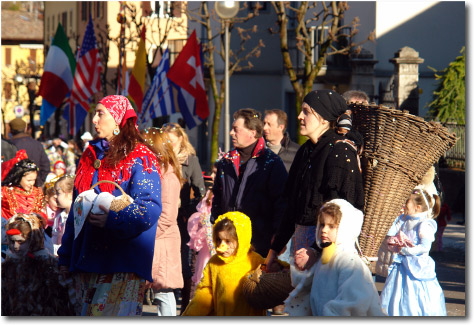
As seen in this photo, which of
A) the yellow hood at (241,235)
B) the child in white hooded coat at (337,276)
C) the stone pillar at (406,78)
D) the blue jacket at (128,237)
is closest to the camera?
the child in white hooded coat at (337,276)

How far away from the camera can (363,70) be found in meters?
29.4

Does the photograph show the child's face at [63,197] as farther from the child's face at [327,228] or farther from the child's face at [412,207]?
the child's face at [327,228]

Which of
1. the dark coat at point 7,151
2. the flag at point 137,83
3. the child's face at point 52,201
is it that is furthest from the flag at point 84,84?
the child's face at point 52,201

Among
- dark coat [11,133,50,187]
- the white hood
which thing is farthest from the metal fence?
the white hood

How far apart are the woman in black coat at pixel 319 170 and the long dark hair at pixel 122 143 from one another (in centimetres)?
98

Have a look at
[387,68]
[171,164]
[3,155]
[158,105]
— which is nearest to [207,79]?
[387,68]

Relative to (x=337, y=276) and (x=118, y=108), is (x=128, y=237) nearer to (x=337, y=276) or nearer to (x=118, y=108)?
(x=118, y=108)

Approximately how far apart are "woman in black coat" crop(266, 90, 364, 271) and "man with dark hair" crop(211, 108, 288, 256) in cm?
114

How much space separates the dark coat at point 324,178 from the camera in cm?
500

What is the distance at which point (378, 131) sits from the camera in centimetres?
539

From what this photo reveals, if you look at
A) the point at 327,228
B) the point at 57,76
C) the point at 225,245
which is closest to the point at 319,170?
the point at 327,228

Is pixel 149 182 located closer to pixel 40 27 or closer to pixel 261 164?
pixel 261 164

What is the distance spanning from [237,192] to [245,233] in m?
0.99

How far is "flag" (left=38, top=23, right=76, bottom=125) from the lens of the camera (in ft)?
62.0
